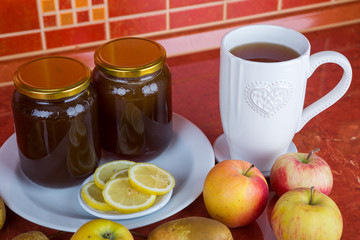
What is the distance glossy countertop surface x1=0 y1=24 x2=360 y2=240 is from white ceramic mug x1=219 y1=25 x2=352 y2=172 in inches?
3.9

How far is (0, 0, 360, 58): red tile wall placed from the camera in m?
1.17

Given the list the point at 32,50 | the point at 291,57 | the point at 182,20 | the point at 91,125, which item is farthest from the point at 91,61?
the point at 291,57

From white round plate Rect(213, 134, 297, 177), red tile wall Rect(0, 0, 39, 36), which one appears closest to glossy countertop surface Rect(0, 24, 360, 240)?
white round plate Rect(213, 134, 297, 177)

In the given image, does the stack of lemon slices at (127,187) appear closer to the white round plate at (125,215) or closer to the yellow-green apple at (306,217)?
the white round plate at (125,215)

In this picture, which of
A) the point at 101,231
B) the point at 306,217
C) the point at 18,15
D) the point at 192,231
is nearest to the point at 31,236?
the point at 101,231

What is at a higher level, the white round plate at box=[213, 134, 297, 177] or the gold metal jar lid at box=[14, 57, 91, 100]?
the gold metal jar lid at box=[14, 57, 91, 100]

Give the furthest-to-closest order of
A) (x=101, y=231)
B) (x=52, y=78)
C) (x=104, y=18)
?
(x=104, y=18)
(x=52, y=78)
(x=101, y=231)

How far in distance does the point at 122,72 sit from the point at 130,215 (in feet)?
0.75

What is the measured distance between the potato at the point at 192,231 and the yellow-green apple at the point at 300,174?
0.15 meters

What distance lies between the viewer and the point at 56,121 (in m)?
0.85

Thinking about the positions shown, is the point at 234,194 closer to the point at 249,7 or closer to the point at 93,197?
the point at 93,197

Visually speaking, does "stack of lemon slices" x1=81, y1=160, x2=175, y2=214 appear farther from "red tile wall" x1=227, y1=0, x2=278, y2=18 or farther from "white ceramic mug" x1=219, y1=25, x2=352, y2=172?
"red tile wall" x1=227, y1=0, x2=278, y2=18

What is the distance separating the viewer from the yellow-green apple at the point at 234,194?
823 millimetres

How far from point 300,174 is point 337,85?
18 cm
